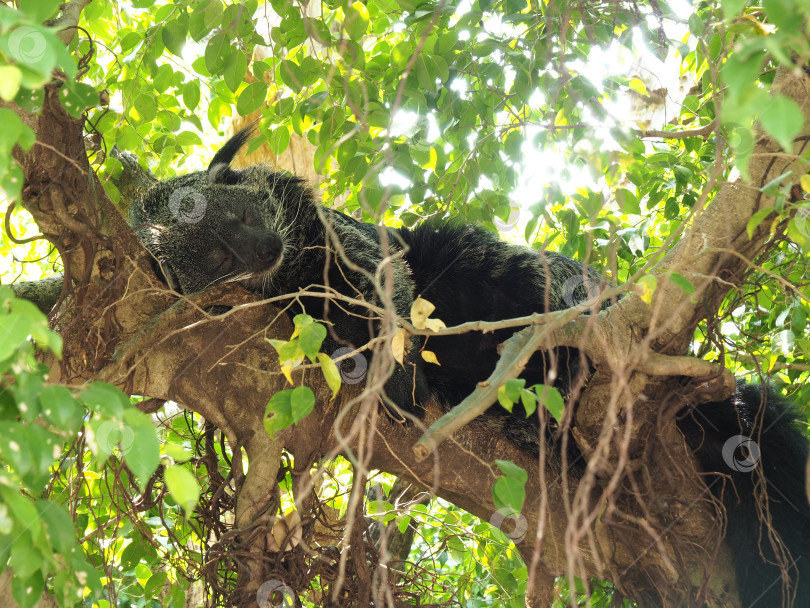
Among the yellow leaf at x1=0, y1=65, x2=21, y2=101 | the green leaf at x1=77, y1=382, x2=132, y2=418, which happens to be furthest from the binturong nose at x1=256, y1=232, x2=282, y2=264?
the yellow leaf at x1=0, y1=65, x2=21, y2=101

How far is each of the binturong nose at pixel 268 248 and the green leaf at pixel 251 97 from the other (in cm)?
72

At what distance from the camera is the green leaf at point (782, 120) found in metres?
0.84

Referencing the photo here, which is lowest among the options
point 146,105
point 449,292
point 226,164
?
point 449,292

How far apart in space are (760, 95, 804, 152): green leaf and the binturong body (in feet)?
4.64

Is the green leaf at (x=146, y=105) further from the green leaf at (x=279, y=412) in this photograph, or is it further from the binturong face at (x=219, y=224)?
the green leaf at (x=279, y=412)

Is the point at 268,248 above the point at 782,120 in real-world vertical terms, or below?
below

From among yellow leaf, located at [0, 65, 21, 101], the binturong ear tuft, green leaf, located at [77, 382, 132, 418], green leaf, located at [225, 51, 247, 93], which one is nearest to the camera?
yellow leaf, located at [0, 65, 21, 101]

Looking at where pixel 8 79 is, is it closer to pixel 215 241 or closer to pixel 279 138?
pixel 279 138

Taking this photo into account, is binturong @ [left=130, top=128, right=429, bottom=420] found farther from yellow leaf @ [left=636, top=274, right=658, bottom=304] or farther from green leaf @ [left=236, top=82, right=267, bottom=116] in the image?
yellow leaf @ [left=636, top=274, right=658, bottom=304]

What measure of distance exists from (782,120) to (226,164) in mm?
3097

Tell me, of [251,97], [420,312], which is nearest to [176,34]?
[251,97]

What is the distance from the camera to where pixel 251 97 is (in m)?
2.39

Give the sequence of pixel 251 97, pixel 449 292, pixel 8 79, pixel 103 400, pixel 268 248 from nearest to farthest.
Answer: pixel 8 79 → pixel 103 400 → pixel 251 97 → pixel 268 248 → pixel 449 292

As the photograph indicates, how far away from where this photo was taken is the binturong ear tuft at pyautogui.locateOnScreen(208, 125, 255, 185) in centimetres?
349
